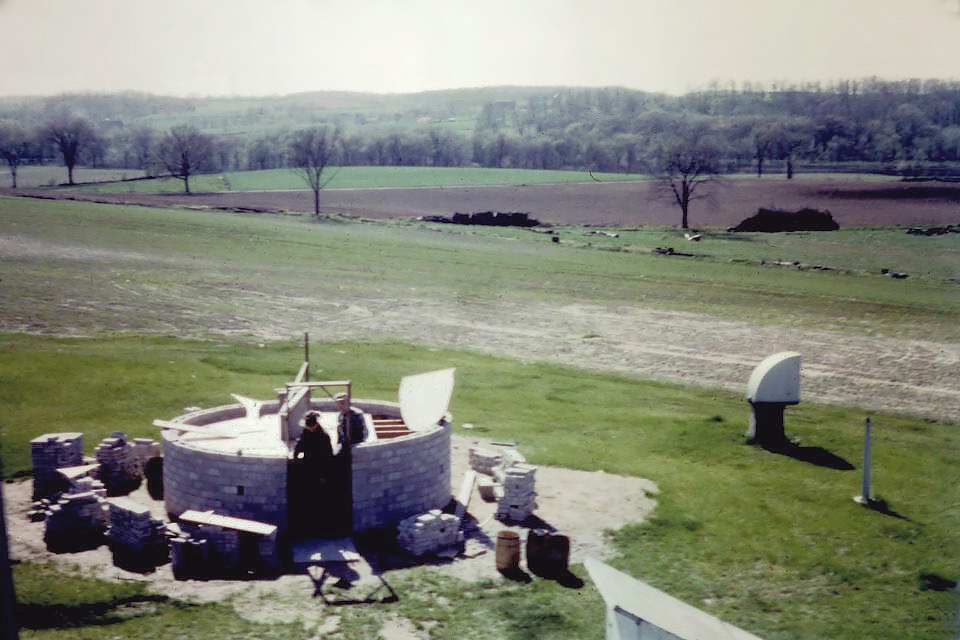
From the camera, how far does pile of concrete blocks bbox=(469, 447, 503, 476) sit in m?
19.4

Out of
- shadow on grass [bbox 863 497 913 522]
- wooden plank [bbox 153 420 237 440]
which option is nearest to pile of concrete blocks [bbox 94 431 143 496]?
wooden plank [bbox 153 420 237 440]

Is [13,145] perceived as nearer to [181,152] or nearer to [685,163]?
[181,152]

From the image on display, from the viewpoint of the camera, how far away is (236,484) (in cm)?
1535

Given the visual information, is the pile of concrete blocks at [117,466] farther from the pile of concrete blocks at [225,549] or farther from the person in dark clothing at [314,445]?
the person in dark clothing at [314,445]

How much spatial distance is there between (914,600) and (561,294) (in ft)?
102

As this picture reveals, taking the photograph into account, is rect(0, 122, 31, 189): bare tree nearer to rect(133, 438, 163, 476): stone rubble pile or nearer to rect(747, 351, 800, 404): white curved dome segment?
rect(133, 438, 163, 476): stone rubble pile

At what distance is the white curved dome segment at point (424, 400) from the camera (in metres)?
17.4

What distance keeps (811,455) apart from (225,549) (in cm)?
1478

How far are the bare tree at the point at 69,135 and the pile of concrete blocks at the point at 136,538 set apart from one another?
198ft

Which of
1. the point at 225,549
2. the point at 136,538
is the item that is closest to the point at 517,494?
the point at 225,549

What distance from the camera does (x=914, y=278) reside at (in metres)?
48.3

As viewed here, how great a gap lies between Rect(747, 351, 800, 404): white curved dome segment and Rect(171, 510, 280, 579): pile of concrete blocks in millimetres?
13067

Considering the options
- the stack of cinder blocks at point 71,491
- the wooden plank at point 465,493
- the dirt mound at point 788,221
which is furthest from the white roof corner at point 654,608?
the dirt mound at point 788,221

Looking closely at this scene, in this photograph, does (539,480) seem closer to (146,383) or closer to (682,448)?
(682,448)
